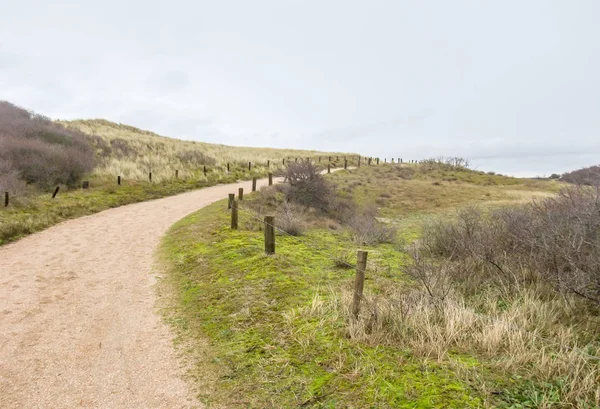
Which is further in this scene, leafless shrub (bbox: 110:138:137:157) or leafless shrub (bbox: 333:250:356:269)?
leafless shrub (bbox: 110:138:137:157)

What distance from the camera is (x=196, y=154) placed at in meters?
36.8

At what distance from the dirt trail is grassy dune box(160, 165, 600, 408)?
46cm

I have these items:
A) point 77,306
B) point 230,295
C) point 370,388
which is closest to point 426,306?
point 370,388

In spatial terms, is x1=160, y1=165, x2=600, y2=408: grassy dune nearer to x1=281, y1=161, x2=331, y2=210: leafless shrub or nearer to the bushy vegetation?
x1=281, y1=161, x2=331, y2=210: leafless shrub

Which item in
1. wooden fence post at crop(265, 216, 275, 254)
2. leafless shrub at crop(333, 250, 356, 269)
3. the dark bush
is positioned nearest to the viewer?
the dark bush

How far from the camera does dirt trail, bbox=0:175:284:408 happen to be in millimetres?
4320

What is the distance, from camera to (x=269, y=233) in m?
8.91

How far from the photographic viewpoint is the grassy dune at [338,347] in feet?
12.6

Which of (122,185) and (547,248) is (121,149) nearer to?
(122,185)

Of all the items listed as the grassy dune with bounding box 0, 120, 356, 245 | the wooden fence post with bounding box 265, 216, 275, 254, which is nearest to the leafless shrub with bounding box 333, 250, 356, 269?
the wooden fence post with bounding box 265, 216, 275, 254

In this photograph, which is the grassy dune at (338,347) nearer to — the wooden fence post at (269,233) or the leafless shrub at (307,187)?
the wooden fence post at (269,233)

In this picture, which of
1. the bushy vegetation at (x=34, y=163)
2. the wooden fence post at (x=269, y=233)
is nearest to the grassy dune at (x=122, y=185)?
the bushy vegetation at (x=34, y=163)

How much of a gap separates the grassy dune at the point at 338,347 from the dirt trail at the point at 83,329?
0.46m

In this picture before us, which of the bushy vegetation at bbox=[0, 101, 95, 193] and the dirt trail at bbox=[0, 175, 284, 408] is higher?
the bushy vegetation at bbox=[0, 101, 95, 193]
